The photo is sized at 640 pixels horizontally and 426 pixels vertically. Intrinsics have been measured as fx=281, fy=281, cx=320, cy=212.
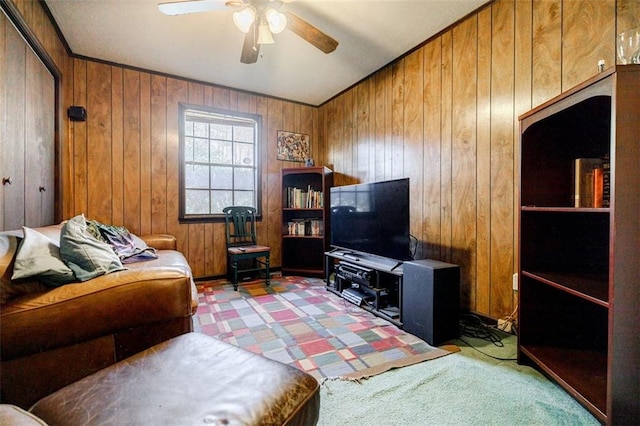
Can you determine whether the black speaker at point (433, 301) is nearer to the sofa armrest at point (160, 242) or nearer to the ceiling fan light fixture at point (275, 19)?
the ceiling fan light fixture at point (275, 19)

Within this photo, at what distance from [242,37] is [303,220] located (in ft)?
7.26

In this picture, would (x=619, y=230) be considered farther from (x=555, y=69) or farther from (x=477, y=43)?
(x=477, y=43)

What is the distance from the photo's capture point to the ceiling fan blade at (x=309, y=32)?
6.22ft

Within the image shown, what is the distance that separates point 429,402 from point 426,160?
1.96 meters

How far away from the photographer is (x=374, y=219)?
8.28ft

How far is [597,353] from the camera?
1511mm

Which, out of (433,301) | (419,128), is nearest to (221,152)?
(419,128)

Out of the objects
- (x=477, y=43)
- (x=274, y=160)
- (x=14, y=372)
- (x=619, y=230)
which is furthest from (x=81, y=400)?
(x=274, y=160)

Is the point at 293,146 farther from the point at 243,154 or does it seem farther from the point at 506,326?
the point at 506,326

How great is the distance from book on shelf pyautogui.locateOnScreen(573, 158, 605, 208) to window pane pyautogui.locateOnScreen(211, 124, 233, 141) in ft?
11.6

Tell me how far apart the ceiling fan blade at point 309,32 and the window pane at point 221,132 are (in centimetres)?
202

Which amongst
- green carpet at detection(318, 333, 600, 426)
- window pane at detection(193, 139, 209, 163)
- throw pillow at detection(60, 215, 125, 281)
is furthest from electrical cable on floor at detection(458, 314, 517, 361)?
window pane at detection(193, 139, 209, 163)

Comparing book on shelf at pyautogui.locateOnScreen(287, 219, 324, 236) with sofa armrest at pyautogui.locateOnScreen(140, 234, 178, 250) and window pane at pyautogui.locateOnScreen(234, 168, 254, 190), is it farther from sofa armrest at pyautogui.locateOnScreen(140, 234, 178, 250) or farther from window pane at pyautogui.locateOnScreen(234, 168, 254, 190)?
sofa armrest at pyautogui.locateOnScreen(140, 234, 178, 250)

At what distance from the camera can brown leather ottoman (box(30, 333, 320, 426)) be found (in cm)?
66
